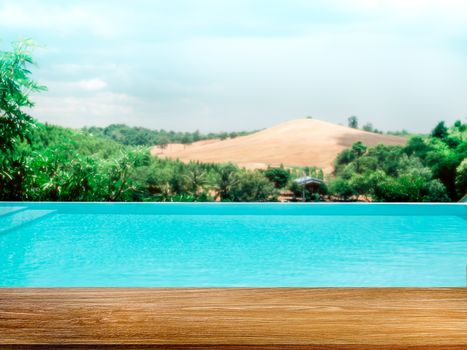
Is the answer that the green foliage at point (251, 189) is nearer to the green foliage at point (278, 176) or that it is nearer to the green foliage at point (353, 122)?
the green foliage at point (278, 176)

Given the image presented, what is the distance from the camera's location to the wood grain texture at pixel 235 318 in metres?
1.30

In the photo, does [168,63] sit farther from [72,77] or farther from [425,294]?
[425,294]

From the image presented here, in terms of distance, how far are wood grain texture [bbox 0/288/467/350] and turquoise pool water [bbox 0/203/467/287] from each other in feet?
7.92

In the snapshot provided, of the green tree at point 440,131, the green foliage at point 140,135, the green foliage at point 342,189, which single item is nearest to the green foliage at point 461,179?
the green tree at point 440,131

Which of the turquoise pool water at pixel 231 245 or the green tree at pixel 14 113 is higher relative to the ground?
the green tree at pixel 14 113

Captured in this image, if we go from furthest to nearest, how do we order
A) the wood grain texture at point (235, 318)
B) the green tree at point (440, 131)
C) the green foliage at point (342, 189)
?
the green tree at point (440, 131)
the green foliage at point (342, 189)
the wood grain texture at point (235, 318)

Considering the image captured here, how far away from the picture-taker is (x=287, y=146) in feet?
28.5

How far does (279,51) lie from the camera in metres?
8.20

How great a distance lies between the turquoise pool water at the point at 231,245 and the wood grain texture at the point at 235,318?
7.92ft

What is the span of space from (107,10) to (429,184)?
4.58 meters

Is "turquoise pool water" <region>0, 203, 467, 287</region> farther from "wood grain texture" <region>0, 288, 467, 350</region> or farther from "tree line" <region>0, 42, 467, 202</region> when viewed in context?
"wood grain texture" <region>0, 288, 467, 350</region>

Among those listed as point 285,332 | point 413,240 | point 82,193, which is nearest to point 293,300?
point 285,332

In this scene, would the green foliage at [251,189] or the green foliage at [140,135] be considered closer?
the green foliage at [251,189]

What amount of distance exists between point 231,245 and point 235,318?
12.3 ft
